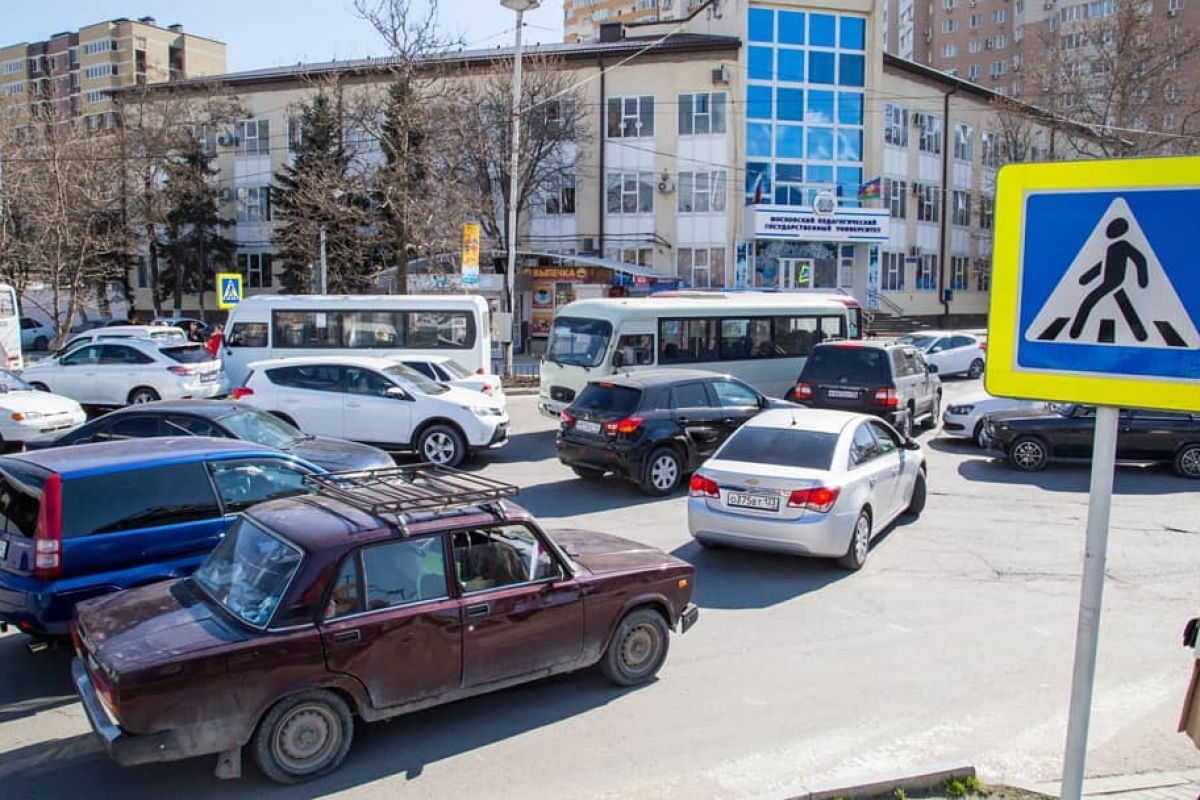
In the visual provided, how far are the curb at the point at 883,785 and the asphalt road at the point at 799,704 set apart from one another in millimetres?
168

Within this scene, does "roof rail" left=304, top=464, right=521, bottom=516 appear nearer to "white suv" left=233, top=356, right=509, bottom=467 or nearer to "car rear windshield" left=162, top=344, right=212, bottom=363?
"white suv" left=233, top=356, right=509, bottom=467

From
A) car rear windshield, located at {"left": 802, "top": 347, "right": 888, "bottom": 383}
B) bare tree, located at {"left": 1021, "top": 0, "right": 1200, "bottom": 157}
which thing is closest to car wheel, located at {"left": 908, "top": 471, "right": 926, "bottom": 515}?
car rear windshield, located at {"left": 802, "top": 347, "right": 888, "bottom": 383}

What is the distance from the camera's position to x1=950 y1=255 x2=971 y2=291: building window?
163 ft

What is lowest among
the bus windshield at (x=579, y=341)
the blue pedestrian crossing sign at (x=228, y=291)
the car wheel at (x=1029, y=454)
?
the car wheel at (x=1029, y=454)

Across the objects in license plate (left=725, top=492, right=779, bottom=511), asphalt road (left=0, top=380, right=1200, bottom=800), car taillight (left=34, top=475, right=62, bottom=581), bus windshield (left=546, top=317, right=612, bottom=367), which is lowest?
asphalt road (left=0, top=380, right=1200, bottom=800)

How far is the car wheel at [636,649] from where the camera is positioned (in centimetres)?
648

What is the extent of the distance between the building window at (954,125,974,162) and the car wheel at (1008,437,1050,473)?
37.7 m

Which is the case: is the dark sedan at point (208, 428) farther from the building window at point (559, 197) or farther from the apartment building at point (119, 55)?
the apartment building at point (119, 55)

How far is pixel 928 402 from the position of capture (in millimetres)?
18969

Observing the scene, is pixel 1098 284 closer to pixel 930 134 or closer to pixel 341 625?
pixel 341 625

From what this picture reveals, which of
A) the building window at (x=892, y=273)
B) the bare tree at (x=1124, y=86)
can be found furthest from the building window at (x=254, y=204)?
the bare tree at (x=1124, y=86)

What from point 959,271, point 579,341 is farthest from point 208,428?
point 959,271

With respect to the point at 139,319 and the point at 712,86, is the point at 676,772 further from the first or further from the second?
the point at 139,319

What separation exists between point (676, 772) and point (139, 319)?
5181 cm
